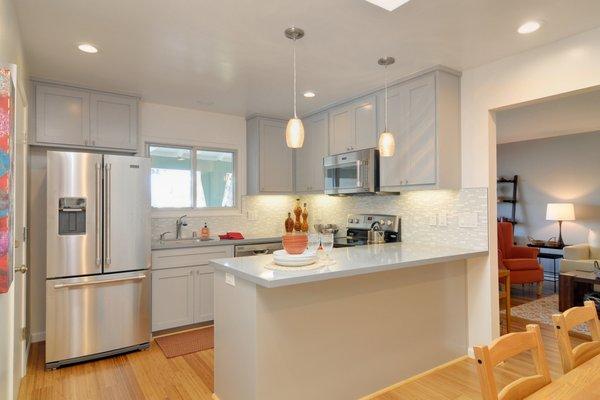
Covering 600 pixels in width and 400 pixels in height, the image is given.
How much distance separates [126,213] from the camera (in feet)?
10.5

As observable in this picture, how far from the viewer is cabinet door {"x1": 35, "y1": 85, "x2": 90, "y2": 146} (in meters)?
3.23

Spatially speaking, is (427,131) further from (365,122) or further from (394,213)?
(394,213)

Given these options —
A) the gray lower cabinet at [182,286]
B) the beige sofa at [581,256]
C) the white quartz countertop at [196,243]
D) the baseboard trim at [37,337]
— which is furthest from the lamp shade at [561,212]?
the baseboard trim at [37,337]

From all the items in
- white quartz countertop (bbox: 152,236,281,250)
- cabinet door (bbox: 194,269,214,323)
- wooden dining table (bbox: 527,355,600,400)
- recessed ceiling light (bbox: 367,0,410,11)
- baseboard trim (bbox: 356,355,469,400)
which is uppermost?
recessed ceiling light (bbox: 367,0,410,11)

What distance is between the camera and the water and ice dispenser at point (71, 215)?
9.70 ft

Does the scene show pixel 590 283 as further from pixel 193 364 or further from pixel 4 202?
pixel 4 202

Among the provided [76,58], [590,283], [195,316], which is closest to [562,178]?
[590,283]

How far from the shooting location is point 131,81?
3336 millimetres

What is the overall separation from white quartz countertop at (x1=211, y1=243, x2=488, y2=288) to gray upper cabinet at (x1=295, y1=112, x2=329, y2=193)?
1.56 m

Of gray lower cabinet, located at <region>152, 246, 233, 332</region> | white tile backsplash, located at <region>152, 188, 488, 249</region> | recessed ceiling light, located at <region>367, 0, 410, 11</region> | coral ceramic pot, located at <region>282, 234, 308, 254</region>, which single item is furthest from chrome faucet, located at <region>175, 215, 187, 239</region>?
recessed ceiling light, located at <region>367, 0, 410, 11</region>

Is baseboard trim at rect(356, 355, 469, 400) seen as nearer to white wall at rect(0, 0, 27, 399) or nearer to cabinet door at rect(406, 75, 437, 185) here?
cabinet door at rect(406, 75, 437, 185)

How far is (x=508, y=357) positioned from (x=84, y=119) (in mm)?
3814

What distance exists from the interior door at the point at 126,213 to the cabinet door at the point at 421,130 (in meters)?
2.47

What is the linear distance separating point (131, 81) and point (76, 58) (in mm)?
549
